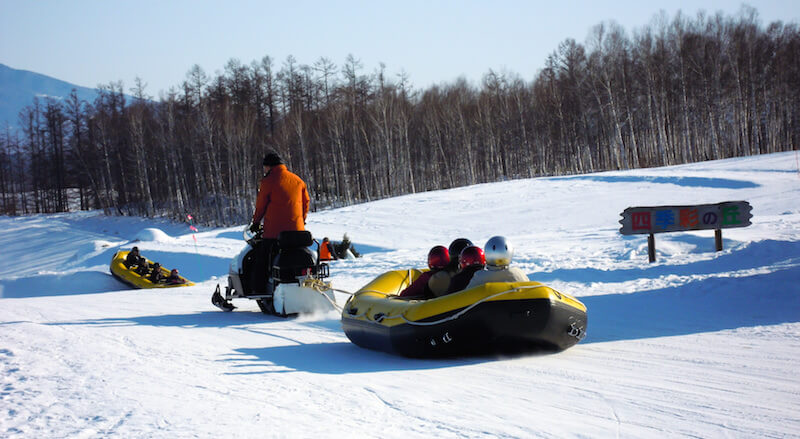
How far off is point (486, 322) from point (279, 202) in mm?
4260

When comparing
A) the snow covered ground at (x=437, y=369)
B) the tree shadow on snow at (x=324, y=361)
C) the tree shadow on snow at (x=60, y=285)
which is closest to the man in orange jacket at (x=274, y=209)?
the snow covered ground at (x=437, y=369)

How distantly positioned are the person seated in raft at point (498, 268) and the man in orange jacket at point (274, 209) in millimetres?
3567

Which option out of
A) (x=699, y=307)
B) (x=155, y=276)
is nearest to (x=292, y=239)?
(x=699, y=307)

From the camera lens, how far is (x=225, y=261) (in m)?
20.7

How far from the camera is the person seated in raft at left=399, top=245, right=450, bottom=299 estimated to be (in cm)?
634

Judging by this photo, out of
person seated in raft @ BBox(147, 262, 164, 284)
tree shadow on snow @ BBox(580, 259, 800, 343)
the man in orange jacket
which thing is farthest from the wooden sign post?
person seated in raft @ BBox(147, 262, 164, 284)

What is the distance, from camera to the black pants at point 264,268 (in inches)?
341

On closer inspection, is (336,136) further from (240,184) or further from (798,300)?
(798,300)

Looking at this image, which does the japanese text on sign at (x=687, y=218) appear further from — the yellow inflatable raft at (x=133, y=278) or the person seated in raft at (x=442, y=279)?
the yellow inflatable raft at (x=133, y=278)

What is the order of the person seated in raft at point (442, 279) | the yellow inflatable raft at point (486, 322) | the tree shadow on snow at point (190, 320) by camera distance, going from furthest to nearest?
the tree shadow on snow at point (190, 320) < the person seated in raft at point (442, 279) < the yellow inflatable raft at point (486, 322)

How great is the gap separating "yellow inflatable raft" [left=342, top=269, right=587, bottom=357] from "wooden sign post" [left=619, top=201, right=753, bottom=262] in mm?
7745

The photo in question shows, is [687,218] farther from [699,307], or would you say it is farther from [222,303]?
[222,303]

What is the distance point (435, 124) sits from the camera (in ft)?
162

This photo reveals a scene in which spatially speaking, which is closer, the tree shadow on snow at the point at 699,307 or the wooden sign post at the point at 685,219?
the tree shadow on snow at the point at 699,307
